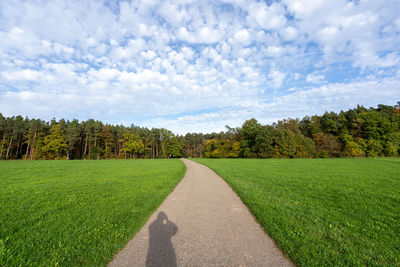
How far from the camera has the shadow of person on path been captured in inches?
129

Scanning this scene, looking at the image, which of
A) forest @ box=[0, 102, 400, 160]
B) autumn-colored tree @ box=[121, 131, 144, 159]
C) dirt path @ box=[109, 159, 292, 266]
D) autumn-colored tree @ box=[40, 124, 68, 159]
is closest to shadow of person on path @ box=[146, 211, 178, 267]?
dirt path @ box=[109, 159, 292, 266]

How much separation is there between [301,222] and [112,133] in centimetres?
8841

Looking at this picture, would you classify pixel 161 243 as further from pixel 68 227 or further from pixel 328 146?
pixel 328 146

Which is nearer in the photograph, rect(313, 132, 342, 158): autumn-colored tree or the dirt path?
the dirt path

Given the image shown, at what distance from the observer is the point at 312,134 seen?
2938 inches

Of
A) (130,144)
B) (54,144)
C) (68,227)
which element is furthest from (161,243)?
(130,144)

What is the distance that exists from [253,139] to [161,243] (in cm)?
6873

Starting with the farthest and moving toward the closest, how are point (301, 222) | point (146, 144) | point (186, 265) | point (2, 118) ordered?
point (146, 144) → point (2, 118) → point (301, 222) → point (186, 265)

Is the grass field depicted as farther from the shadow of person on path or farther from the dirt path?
the shadow of person on path

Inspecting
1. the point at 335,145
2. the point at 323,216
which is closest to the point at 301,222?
the point at 323,216

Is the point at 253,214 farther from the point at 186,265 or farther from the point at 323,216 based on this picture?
the point at 186,265

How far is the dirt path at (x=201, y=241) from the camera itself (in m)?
3.33

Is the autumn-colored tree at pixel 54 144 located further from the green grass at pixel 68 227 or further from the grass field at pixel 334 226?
the grass field at pixel 334 226

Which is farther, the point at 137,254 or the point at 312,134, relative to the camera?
the point at 312,134
